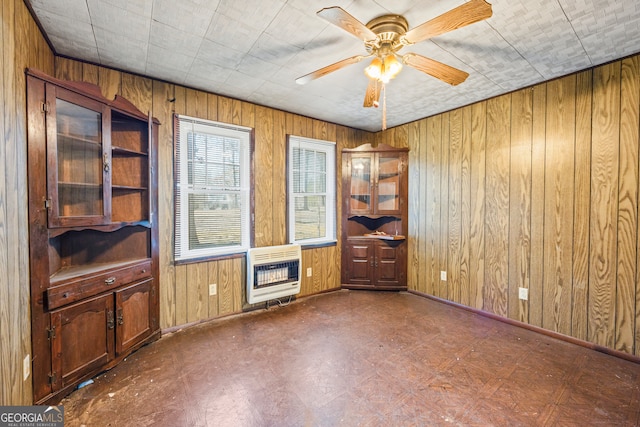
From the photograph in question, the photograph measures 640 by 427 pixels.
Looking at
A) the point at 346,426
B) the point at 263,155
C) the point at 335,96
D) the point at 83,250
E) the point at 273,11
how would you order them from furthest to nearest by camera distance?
the point at 263,155 → the point at 335,96 → the point at 83,250 → the point at 273,11 → the point at 346,426

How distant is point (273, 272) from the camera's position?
3295mm

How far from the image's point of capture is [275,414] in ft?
5.42

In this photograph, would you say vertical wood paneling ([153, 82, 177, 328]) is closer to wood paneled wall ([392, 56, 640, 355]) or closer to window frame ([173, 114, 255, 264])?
window frame ([173, 114, 255, 264])

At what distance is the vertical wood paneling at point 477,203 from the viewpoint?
316 cm

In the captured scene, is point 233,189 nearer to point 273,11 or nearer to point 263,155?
point 263,155

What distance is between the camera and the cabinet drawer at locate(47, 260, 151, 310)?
5.62 feet

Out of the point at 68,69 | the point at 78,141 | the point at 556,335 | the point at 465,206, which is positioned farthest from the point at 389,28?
the point at 556,335

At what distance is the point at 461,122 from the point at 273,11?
2645 mm

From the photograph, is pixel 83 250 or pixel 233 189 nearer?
pixel 83 250

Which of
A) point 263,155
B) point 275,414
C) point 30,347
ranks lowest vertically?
point 275,414

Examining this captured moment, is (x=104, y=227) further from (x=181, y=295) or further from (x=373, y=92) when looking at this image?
(x=373, y=92)

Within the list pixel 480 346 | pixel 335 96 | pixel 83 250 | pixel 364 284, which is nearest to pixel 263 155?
pixel 335 96

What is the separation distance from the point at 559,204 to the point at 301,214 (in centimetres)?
284

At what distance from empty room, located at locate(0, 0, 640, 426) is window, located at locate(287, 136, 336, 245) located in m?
0.05
